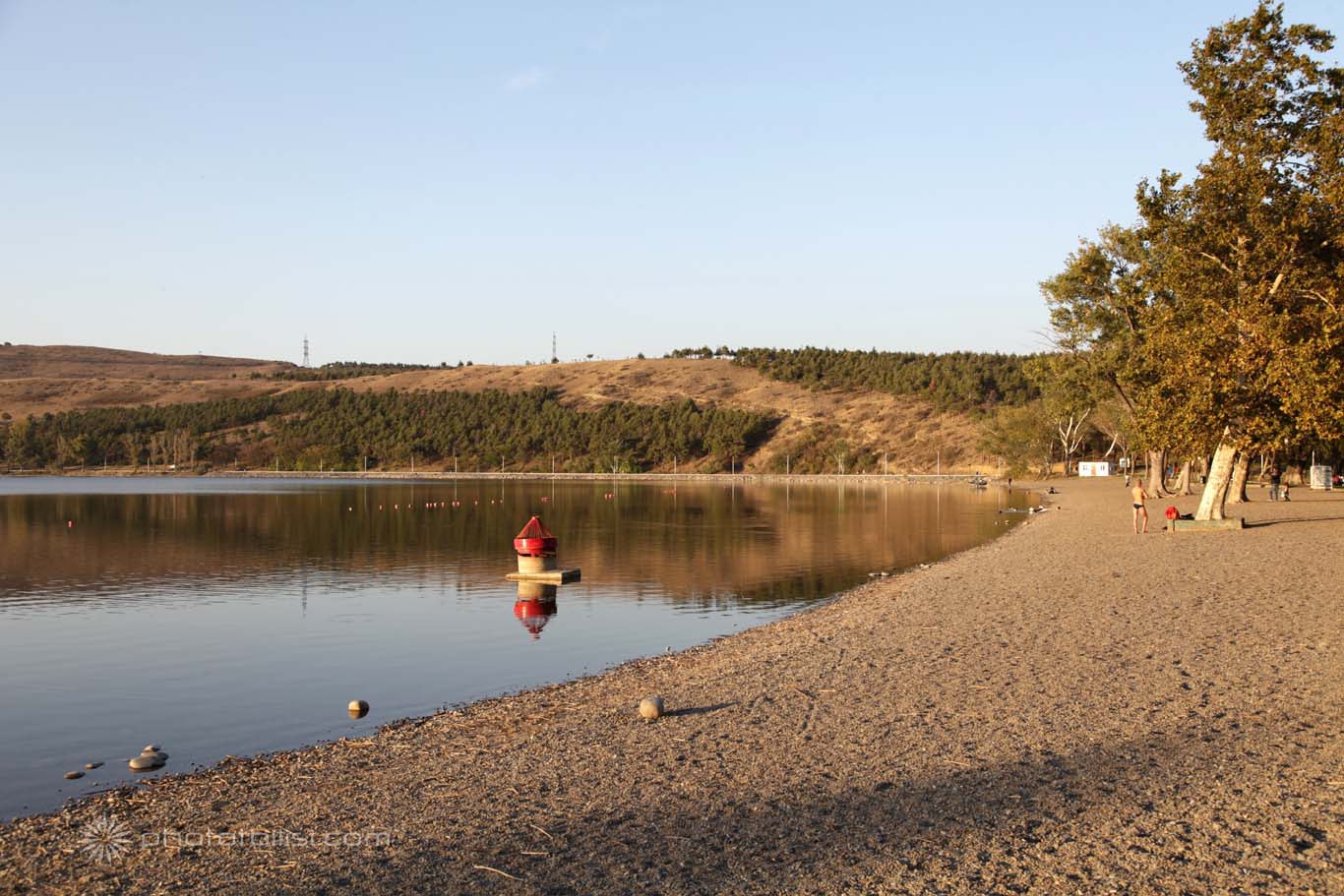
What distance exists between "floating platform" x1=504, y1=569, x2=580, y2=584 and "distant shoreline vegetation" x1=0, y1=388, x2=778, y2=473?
103518 mm

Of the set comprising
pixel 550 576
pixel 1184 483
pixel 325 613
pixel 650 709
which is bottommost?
pixel 325 613

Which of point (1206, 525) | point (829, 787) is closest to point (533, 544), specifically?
point (1206, 525)

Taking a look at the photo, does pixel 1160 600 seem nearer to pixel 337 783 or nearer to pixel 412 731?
pixel 412 731

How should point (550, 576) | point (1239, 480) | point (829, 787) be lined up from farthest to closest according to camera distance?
point (1239, 480), point (550, 576), point (829, 787)

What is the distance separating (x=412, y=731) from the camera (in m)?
10.7

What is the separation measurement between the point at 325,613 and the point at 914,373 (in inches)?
4825

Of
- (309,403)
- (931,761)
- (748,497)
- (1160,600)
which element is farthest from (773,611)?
(309,403)

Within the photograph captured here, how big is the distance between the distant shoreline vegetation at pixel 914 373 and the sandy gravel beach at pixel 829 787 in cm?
10527

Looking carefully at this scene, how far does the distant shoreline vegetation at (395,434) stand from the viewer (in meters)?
133

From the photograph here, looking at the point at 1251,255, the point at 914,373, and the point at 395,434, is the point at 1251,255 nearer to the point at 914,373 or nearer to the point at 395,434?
the point at 914,373

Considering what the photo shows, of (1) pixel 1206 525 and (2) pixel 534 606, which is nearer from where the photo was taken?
(2) pixel 534 606

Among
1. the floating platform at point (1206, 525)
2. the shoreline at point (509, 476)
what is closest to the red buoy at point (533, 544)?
the floating platform at point (1206, 525)

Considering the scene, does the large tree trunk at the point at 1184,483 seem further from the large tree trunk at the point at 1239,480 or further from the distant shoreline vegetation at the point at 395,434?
the distant shoreline vegetation at the point at 395,434

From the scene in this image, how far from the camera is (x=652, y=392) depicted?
15175 cm
